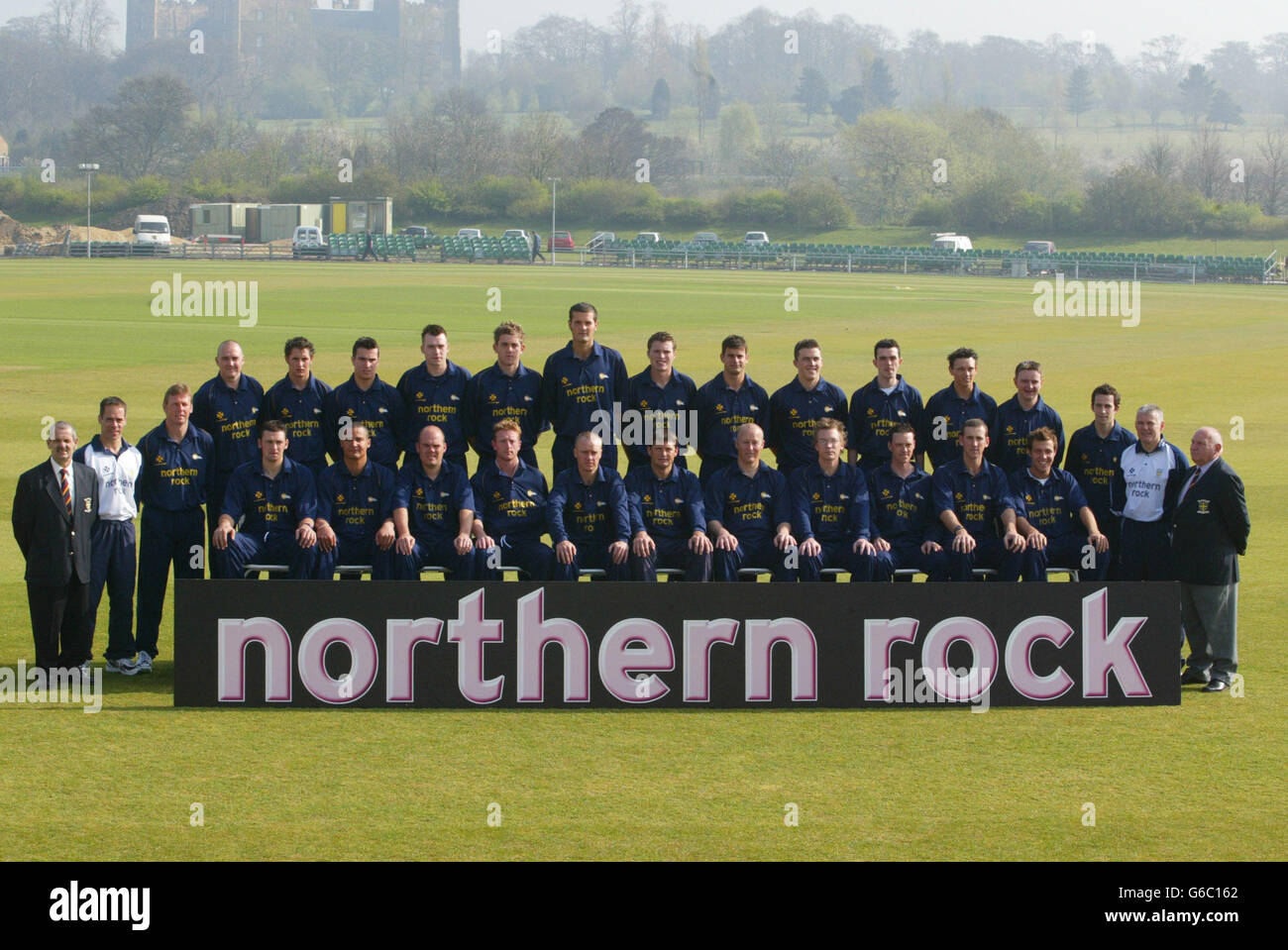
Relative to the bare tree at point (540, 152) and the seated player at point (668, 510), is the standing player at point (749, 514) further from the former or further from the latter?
the bare tree at point (540, 152)

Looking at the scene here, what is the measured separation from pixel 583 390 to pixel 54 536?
408cm

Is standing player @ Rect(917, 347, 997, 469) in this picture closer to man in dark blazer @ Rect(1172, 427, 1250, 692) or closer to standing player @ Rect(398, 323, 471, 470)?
man in dark blazer @ Rect(1172, 427, 1250, 692)

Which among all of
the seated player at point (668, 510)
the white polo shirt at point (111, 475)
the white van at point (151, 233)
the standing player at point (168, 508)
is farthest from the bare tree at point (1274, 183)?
the white polo shirt at point (111, 475)

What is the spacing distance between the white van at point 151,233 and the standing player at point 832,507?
254ft

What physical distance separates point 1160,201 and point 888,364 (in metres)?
92.6

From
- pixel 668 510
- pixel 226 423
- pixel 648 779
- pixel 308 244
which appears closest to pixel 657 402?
pixel 668 510

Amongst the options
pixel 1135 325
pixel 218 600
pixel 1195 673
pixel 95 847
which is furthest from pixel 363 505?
pixel 1135 325

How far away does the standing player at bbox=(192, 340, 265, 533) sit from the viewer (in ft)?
37.1

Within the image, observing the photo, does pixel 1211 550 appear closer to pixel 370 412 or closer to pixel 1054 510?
pixel 1054 510

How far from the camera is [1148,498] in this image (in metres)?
10.7

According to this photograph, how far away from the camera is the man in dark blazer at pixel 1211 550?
10203 mm

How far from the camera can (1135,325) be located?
140ft

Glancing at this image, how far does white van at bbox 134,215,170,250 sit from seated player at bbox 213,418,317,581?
7642 centimetres

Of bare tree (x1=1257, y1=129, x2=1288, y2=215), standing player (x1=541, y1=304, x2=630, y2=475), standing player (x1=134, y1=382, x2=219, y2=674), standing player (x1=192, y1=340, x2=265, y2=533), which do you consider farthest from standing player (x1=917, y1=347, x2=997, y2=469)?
bare tree (x1=1257, y1=129, x2=1288, y2=215)
